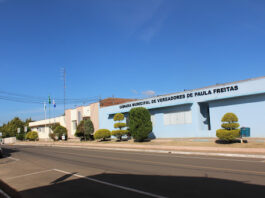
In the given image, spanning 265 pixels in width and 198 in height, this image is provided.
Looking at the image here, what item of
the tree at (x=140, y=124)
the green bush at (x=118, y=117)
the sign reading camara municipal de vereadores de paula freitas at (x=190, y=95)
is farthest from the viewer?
the green bush at (x=118, y=117)

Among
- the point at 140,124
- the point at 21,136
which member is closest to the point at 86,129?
the point at 140,124

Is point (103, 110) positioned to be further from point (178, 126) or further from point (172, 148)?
point (172, 148)

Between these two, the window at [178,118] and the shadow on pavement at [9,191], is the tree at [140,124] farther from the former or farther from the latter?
the shadow on pavement at [9,191]

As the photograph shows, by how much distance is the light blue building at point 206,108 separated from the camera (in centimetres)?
2222

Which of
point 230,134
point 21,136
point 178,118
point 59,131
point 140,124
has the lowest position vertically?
point 230,134

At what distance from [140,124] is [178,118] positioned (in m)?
4.43

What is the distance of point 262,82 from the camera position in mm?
21531

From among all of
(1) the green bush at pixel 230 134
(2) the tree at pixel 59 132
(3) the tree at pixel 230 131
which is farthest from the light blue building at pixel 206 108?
(2) the tree at pixel 59 132

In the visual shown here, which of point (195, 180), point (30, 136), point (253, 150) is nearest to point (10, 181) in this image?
point (195, 180)

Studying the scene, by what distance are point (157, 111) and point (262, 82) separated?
1338cm

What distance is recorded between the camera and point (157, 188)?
775 centimetres

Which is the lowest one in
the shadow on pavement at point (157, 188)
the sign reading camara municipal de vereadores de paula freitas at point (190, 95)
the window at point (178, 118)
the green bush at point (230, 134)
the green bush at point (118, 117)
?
the shadow on pavement at point (157, 188)

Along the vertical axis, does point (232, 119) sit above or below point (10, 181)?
above

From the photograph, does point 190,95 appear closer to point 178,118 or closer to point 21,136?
point 178,118
